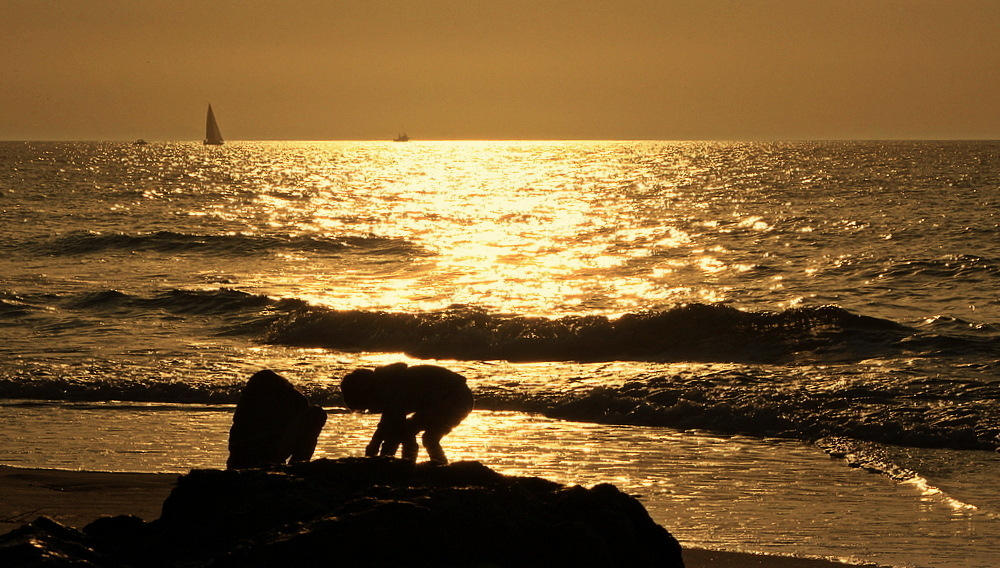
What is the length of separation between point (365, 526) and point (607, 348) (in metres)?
15.8

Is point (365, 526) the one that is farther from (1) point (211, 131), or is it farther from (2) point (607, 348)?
(1) point (211, 131)

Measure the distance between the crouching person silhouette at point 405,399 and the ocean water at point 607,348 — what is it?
7.13 feet

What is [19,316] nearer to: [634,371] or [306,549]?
[634,371]

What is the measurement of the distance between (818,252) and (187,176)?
7009cm

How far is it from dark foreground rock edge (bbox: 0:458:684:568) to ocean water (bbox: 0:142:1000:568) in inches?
124

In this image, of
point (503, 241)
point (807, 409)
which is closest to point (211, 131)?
point (503, 241)

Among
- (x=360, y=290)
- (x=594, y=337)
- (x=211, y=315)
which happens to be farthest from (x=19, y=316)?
(x=594, y=337)

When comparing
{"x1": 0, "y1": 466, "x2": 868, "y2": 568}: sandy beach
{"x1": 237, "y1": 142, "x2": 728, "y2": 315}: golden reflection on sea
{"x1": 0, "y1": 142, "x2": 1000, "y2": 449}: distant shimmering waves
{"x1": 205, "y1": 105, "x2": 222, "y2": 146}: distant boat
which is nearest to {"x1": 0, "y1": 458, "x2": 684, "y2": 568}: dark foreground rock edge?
{"x1": 0, "y1": 466, "x2": 868, "y2": 568}: sandy beach

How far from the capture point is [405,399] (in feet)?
23.1

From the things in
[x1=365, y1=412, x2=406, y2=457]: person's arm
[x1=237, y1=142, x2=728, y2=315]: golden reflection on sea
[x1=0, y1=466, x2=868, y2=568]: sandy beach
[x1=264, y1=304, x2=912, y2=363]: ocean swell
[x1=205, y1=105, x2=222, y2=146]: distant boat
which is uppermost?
[x1=205, y1=105, x2=222, y2=146]: distant boat

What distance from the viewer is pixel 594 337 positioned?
20812 mm

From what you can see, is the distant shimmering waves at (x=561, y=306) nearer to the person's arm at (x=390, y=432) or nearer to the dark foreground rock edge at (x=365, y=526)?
the person's arm at (x=390, y=432)

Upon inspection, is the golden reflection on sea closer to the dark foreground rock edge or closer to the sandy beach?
the sandy beach

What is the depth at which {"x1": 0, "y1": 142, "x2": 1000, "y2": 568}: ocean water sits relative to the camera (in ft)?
33.9
